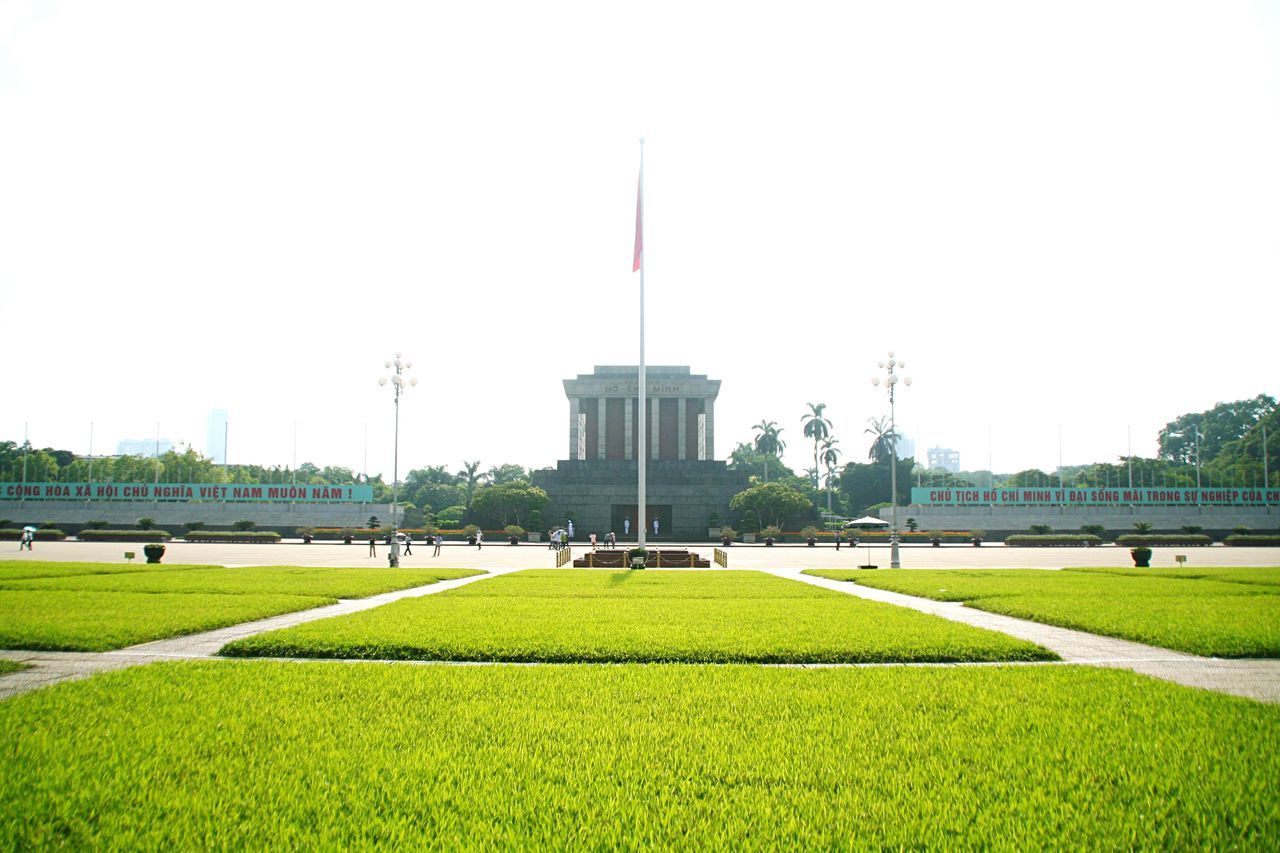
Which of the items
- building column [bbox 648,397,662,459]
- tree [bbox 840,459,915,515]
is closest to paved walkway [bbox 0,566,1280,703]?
building column [bbox 648,397,662,459]

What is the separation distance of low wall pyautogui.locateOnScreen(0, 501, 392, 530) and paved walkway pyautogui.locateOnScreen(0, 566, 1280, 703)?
57.7 meters

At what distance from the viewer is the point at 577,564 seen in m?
29.9

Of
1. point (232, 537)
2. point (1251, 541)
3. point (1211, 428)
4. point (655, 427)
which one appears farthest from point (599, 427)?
point (1211, 428)

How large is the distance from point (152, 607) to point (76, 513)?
66.3m

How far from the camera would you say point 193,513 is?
6750 cm

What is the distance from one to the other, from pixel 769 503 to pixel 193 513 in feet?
160

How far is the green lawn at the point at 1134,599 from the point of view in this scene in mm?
11005

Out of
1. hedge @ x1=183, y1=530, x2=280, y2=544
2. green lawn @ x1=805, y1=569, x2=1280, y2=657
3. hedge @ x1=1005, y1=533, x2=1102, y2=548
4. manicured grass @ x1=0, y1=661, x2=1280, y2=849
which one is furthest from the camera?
hedge @ x1=1005, y1=533, x2=1102, y2=548

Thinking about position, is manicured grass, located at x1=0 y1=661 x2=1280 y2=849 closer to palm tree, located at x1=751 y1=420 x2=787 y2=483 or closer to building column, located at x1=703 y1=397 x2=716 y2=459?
building column, located at x1=703 y1=397 x2=716 y2=459

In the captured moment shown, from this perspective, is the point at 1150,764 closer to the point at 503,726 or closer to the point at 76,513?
the point at 503,726

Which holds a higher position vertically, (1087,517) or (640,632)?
(640,632)

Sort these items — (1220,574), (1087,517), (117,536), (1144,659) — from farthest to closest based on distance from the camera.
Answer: (1087,517)
(117,536)
(1220,574)
(1144,659)

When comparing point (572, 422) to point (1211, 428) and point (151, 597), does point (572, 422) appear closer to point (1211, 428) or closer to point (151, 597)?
point (151, 597)

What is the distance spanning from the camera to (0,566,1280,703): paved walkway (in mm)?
8094
